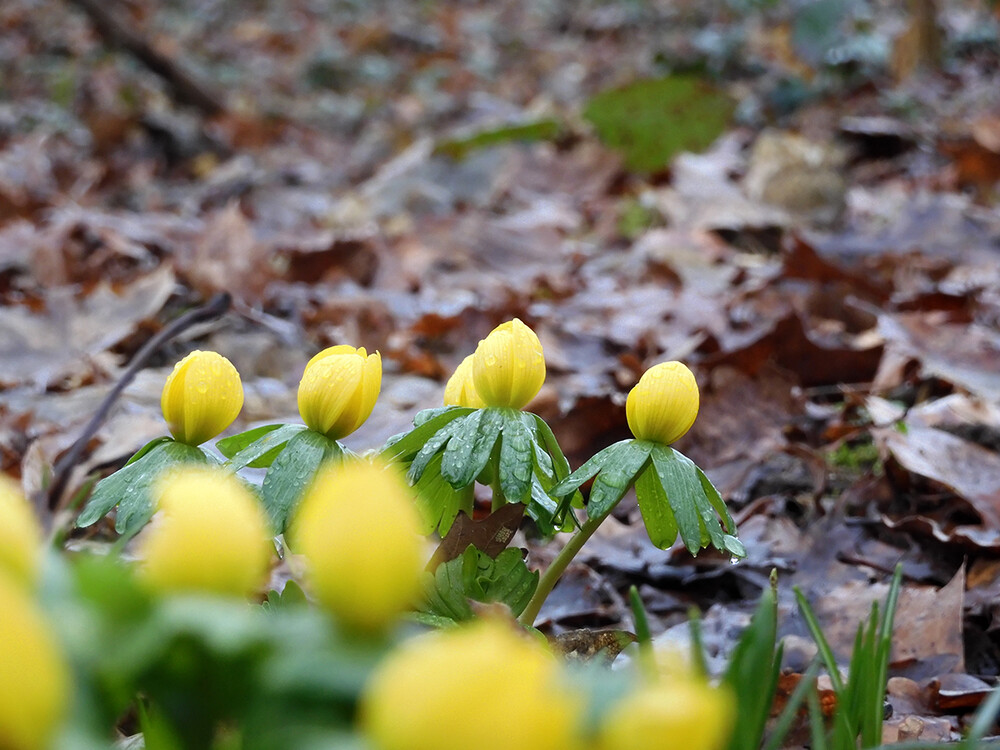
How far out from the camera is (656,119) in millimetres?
5449

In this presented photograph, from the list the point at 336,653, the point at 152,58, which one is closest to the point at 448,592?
the point at 336,653

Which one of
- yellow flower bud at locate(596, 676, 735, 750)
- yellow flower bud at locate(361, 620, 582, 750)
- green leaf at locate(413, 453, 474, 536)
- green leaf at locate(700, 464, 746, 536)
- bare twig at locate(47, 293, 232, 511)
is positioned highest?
yellow flower bud at locate(361, 620, 582, 750)

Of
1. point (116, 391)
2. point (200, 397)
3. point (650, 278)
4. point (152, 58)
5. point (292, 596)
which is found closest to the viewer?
point (292, 596)

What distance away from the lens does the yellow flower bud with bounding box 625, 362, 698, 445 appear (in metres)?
0.83

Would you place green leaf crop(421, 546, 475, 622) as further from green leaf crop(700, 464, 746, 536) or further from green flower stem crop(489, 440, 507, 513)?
green leaf crop(700, 464, 746, 536)

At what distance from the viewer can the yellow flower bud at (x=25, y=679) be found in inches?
14.0

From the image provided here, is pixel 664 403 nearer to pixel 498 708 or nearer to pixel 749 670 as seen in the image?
pixel 749 670

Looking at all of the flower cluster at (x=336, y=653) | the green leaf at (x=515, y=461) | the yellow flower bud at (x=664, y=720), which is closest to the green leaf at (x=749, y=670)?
the flower cluster at (x=336, y=653)

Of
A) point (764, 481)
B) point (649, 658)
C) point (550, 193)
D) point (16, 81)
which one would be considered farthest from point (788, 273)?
point (16, 81)

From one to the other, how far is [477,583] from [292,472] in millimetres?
214

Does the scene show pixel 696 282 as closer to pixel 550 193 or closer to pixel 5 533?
pixel 550 193

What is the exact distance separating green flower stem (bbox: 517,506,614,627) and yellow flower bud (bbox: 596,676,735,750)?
1.45 ft

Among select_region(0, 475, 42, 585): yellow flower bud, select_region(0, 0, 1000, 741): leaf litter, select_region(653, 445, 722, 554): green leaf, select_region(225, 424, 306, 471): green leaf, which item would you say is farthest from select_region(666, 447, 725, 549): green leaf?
select_region(0, 475, 42, 585): yellow flower bud

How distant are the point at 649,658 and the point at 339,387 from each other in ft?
1.39
